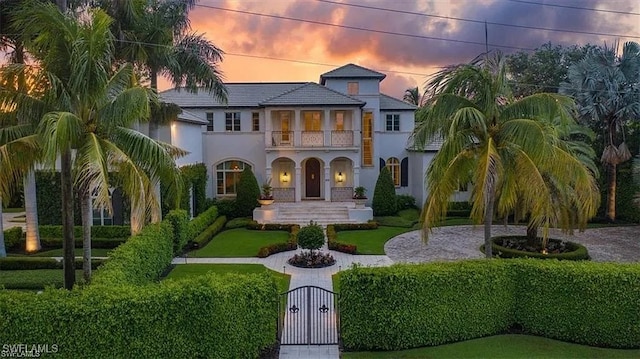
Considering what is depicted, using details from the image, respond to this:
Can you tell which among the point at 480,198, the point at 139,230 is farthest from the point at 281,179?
the point at 480,198

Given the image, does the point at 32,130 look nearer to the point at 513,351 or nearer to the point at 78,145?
the point at 78,145

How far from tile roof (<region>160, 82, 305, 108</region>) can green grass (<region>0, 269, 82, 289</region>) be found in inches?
584

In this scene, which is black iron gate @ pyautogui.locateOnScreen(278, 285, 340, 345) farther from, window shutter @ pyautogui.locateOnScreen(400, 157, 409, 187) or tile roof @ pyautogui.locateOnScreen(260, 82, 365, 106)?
window shutter @ pyautogui.locateOnScreen(400, 157, 409, 187)

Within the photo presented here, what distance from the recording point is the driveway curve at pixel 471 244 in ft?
55.4

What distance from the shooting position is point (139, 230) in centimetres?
1357

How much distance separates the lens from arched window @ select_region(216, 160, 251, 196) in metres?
27.7

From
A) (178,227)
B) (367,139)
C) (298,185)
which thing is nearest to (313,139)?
(298,185)

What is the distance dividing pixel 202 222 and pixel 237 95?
1132 cm

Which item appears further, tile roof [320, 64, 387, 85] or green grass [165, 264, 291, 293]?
tile roof [320, 64, 387, 85]

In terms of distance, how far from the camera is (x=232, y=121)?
90.5 ft

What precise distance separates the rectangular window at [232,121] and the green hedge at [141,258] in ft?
42.1

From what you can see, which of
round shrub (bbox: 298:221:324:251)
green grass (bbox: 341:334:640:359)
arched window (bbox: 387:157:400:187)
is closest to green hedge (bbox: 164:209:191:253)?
round shrub (bbox: 298:221:324:251)

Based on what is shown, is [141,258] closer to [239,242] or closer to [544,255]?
[239,242]

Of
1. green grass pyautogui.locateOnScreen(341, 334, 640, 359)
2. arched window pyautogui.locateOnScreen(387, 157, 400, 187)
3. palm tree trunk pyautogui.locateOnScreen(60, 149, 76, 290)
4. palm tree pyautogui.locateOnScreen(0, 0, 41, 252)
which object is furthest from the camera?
arched window pyautogui.locateOnScreen(387, 157, 400, 187)
